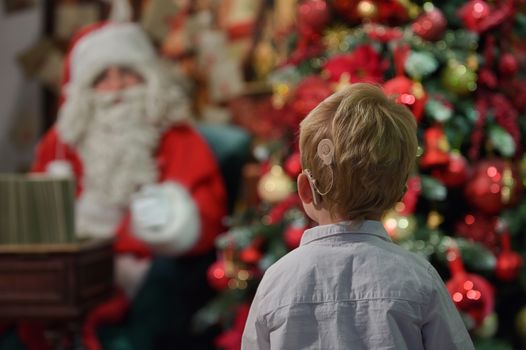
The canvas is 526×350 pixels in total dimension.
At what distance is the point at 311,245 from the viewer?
133 cm

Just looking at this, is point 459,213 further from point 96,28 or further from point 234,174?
point 96,28

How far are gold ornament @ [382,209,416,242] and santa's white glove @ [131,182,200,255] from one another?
1.07 metres

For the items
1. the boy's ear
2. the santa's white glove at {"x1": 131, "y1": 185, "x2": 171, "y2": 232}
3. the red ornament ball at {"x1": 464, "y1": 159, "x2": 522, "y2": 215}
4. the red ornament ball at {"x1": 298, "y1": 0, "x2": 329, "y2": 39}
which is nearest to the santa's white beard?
the santa's white glove at {"x1": 131, "y1": 185, "x2": 171, "y2": 232}

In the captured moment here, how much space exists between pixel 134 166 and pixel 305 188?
2077 millimetres

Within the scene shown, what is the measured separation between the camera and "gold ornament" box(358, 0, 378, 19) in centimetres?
257

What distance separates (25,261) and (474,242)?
1.51 meters

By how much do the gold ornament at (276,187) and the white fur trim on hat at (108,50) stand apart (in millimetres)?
1032

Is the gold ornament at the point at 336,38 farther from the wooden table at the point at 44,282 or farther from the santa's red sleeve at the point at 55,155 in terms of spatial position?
the santa's red sleeve at the point at 55,155

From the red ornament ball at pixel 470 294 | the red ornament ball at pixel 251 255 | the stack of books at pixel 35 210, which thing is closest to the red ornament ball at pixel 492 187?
the red ornament ball at pixel 470 294

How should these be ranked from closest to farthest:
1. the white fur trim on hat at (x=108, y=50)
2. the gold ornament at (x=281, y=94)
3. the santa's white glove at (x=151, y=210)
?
the gold ornament at (x=281, y=94), the santa's white glove at (x=151, y=210), the white fur trim on hat at (x=108, y=50)

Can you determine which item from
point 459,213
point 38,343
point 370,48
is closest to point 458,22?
point 370,48

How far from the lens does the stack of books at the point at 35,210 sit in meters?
2.91

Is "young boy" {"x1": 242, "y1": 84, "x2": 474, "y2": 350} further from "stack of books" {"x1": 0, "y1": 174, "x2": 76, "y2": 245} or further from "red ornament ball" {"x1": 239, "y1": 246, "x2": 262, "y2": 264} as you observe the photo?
"stack of books" {"x1": 0, "y1": 174, "x2": 76, "y2": 245}

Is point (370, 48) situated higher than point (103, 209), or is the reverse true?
point (370, 48)
